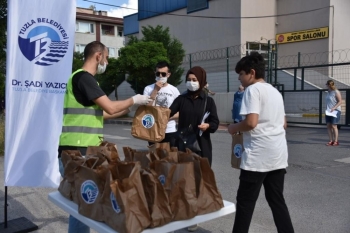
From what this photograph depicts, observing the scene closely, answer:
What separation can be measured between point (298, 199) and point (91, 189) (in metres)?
3.88

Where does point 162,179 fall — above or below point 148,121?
below

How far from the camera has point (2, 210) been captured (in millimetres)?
4992

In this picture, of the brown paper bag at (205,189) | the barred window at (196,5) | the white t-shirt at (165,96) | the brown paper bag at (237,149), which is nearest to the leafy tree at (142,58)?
the barred window at (196,5)

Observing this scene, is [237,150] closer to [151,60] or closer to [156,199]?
[156,199]

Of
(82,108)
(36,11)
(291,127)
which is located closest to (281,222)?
(82,108)

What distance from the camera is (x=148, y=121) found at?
3.93m

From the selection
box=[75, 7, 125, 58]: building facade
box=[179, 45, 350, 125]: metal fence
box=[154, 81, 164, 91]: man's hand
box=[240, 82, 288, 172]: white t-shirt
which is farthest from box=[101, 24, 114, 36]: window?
box=[240, 82, 288, 172]: white t-shirt

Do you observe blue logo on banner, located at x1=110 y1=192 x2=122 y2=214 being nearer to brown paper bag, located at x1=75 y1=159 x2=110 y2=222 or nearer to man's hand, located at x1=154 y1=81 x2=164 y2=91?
brown paper bag, located at x1=75 y1=159 x2=110 y2=222

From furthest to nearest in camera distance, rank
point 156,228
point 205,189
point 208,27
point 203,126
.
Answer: point 208,27 → point 203,126 → point 205,189 → point 156,228

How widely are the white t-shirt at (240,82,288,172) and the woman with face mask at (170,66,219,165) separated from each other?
855mm

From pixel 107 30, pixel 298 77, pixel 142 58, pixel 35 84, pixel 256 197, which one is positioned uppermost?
pixel 107 30

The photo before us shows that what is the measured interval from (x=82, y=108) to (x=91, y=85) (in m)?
0.25

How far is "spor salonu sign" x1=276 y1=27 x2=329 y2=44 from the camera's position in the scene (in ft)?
74.4

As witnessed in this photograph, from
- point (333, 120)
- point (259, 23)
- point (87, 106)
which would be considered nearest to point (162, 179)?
point (87, 106)
